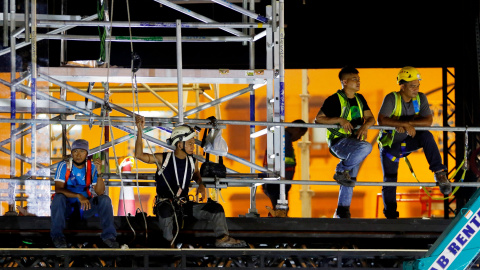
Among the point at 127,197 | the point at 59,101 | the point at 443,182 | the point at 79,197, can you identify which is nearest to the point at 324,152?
the point at 127,197

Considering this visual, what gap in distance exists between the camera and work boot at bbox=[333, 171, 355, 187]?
10539 mm

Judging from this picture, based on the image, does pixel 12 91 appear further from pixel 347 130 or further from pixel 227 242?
pixel 347 130

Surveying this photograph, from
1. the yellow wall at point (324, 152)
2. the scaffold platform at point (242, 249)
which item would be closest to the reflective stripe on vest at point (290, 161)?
the scaffold platform at point (242, 249)

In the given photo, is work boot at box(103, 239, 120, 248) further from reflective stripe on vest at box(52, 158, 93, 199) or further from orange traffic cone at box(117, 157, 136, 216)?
orange traffic cone at box(117, 157, 136, 216)

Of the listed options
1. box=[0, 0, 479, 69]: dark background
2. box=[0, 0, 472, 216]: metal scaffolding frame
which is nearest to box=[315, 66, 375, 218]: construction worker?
box=[0, 0, 472, 216]: metal scaffolding frame

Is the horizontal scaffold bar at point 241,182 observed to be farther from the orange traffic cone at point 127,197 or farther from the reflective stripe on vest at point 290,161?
the orange traffic cone at point 127,197

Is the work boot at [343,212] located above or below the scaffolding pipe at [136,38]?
below

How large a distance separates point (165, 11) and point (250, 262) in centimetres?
625

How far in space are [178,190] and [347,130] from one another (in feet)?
7.05

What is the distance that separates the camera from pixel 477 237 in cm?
859

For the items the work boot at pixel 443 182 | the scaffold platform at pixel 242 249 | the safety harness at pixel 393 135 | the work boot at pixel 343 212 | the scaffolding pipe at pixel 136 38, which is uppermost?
the scaffolding pipe at pixel 136 38

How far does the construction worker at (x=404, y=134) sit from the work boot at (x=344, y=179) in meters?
0.54

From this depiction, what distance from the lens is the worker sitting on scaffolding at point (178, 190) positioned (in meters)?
9.95

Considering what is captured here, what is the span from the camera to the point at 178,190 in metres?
10.1
